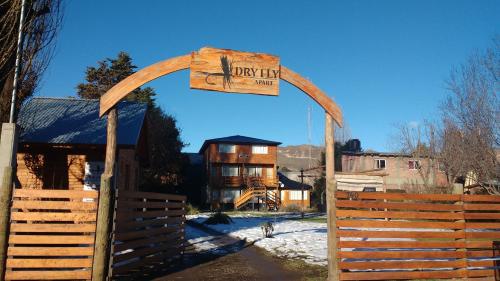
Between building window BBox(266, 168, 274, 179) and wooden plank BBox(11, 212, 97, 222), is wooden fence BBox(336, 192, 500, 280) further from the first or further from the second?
building window BBox(266, 168, 274, 179)

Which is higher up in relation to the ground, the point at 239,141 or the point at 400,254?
the point at 239,141

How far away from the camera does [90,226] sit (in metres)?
7.26

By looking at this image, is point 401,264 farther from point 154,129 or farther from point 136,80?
point 154,129

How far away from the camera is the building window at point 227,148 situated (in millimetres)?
49344

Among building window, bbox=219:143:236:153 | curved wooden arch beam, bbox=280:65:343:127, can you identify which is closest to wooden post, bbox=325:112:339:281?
curved wooden arch beam, bbox=280:65:343:127

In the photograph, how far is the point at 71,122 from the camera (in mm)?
Answer: 17906

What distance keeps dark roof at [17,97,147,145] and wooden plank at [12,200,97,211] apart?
8400 mm

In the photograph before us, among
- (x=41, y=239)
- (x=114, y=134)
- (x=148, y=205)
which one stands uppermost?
(x=114, y=134)

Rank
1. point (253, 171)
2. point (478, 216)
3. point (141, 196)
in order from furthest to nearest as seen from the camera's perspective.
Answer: point (253, 171)
point (141, 196)
point (478, 216)

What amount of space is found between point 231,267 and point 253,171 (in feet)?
130

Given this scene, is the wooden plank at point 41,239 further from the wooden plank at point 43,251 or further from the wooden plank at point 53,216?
the wooden plank at point 53,216

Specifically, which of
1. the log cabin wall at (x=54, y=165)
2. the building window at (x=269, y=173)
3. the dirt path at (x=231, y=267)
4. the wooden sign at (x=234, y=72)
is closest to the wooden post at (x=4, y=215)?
the dirt path at (x=231, y=267)

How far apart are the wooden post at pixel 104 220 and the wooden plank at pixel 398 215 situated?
13.1 ft

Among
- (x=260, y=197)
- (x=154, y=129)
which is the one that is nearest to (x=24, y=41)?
(x=154, y=129)
